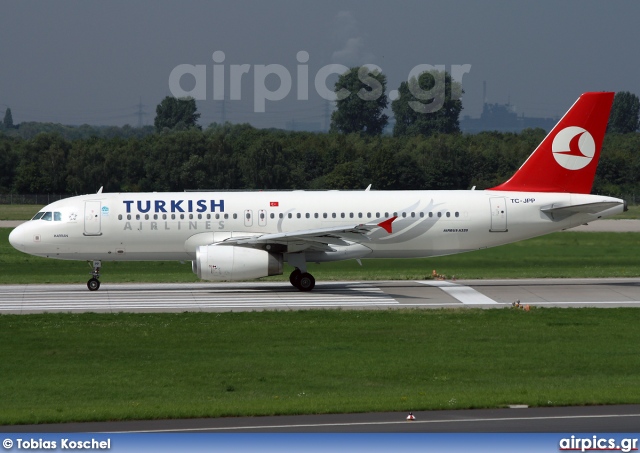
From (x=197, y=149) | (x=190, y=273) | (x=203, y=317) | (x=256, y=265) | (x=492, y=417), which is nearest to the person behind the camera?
(x=492, y=417)

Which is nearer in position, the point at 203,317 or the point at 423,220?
the point at 203,317

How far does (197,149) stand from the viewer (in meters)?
93.4

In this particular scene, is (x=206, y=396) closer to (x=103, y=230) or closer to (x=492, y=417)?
(x=492, y=417)

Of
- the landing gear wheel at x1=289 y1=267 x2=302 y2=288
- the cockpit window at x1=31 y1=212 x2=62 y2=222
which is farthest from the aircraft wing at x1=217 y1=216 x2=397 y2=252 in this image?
the cockpit window at x1=31 y1=212 x2=62 y2=222

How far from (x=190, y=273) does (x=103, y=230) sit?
27.8 ft

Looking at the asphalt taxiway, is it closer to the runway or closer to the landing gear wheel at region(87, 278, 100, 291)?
the runway

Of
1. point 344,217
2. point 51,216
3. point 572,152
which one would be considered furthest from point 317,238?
point 572,152

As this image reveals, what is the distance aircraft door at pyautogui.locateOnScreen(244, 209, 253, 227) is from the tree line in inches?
1940

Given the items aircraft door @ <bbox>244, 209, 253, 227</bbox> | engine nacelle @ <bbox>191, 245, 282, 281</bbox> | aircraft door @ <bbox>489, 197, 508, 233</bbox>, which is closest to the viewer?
engine nacelle @ <bbox>191, 245, 282, 281</bbox>

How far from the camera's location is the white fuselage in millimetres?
34438

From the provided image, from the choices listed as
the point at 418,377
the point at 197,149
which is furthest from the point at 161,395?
the point at 197,149

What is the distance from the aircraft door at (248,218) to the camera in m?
34.6

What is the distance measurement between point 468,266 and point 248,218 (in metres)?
12.6

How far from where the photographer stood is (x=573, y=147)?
35.6 metres
